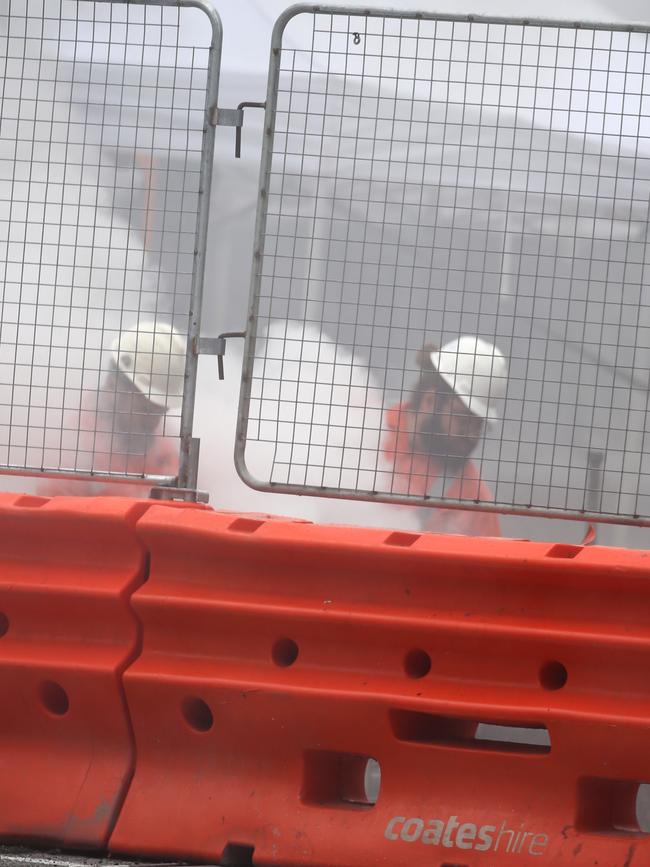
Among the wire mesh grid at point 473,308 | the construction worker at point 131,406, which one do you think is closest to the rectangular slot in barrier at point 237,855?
the wire mesh grid at point 473,308

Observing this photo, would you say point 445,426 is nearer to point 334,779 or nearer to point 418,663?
point 418,663

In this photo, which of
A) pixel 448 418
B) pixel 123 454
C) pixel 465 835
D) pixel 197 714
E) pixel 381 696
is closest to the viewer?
pixel 465 835

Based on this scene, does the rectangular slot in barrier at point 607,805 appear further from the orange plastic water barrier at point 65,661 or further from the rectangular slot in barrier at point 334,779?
the orange plastic water barrier at point 65,661

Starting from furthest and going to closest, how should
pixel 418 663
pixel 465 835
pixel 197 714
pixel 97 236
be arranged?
pixel 97 236 < pixel 197 714 < pixel 418 663 < pixel 465 835

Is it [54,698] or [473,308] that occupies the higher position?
[473,308]

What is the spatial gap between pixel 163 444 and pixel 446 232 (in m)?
1.26

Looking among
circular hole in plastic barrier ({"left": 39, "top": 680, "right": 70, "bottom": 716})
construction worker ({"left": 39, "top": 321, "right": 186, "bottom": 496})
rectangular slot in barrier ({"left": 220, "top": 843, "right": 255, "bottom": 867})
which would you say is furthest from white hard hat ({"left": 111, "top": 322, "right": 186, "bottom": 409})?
rectangular slot in barrier ({"left": 220, "top": 843, "right": 255, "bottom": 867})

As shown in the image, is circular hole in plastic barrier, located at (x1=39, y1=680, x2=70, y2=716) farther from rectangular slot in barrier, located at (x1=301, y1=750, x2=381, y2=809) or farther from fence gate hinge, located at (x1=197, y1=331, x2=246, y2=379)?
fence gate hinge, located at (x1=197, y1=331, x2=246, y2=379)

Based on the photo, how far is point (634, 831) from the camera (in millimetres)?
3504

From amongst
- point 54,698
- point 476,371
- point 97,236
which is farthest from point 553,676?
point 97,236

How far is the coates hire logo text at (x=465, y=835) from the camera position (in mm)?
3400

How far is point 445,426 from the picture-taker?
4445 mm

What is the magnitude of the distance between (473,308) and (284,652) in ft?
5.21

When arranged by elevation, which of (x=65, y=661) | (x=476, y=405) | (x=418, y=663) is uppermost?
(x=476, y=405)
